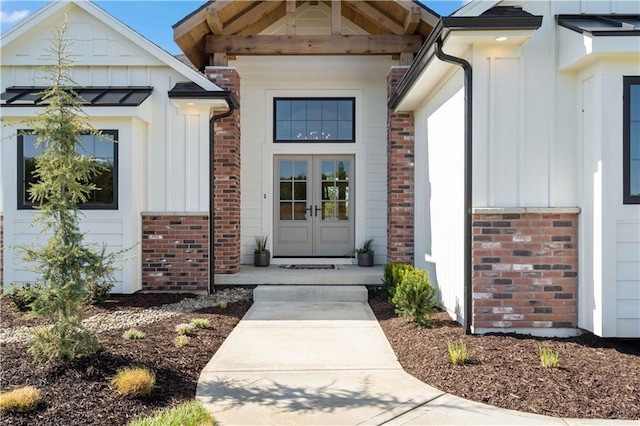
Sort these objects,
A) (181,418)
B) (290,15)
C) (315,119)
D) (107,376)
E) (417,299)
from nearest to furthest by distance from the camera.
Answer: (181,418), (107,376), (417,299), (290,15), (315,119)

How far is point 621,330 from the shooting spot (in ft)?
15.3

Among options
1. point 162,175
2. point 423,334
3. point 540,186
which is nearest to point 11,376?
point 423,334

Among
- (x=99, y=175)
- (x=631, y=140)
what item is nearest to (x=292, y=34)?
(x=99, y=175)

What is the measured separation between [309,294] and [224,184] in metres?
2.53

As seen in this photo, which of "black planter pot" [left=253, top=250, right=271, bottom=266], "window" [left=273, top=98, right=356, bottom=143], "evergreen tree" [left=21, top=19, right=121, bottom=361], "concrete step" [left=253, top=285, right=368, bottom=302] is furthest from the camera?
"window" [left=273, top=98, right=356, bottom=143]

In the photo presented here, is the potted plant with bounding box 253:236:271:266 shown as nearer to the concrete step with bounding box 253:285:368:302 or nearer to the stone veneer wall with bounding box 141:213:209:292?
the stone veneer wall with bounding box 141:213:209:292

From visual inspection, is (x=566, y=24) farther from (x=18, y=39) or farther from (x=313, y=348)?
(x=18, y=39)

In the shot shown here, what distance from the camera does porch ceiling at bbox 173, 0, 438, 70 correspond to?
7777 millimetres

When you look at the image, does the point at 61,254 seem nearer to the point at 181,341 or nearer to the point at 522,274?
the point at 181,341

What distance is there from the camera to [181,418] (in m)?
3.01

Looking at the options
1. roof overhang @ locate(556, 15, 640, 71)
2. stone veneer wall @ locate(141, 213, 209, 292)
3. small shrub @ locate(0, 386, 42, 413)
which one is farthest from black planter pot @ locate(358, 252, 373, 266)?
small shrub @ locate(0, 386, 42, 413)

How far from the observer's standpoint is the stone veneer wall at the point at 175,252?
755 centimetres

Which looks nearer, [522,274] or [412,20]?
[522,274]

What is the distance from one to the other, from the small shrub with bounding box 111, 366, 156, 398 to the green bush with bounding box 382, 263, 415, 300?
12.6ft
